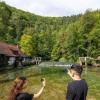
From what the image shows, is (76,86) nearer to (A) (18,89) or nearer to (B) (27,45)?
(A) (18,89)

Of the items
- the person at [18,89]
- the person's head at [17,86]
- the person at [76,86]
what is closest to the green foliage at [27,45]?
the person at [18,89]

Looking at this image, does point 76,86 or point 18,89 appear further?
point 18,89

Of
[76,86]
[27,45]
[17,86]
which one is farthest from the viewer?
[27,45]

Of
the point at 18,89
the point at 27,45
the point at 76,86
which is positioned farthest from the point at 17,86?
the point at 27,45

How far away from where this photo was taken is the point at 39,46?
133 meters

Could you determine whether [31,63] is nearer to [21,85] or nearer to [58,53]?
[58,53]

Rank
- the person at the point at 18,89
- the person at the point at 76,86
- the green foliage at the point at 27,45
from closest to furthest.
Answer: the person at the point at 76,86
the person at the point at 18,89
the green foliage at the point at 27,45

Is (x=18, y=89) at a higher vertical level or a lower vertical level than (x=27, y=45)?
lower

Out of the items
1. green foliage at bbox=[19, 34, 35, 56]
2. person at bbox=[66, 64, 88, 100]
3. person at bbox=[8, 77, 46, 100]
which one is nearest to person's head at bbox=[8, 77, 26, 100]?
person at bbox=[8, 77, 46, 100]

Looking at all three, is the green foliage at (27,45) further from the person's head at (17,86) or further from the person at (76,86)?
the person at (76,86)

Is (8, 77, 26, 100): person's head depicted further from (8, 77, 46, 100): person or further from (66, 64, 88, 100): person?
(66, 64, 88, 100): person

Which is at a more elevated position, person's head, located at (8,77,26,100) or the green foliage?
the green foliage

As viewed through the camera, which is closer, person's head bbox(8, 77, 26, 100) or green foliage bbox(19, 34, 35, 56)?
person's head bbox(8, 77, 26, 100)

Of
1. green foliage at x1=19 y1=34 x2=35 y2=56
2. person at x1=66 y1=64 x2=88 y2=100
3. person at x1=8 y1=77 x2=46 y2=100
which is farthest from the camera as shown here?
green foliage at x1=19 y1=34 x2=35 y2=56
